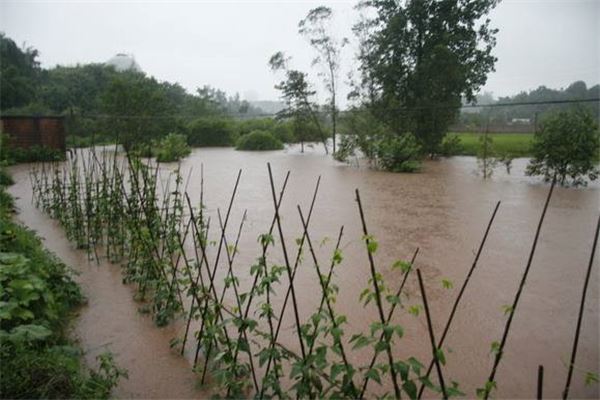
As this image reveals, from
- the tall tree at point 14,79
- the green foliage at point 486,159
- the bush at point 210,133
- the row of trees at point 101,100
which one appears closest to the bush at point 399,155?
the green foliage at point 486,159

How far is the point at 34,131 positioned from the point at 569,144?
1509cm

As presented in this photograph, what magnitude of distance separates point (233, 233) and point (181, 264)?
1.17 metres

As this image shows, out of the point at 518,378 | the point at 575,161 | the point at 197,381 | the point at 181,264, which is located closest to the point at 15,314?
the point at 197,381

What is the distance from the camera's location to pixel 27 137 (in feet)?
40.2

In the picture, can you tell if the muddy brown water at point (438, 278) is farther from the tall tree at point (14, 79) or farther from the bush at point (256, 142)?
the tall tree at point (14, 79)

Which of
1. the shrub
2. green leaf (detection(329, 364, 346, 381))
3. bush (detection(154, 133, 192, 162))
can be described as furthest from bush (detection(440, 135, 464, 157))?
green leaf (detection(329, 364, 346, 381))

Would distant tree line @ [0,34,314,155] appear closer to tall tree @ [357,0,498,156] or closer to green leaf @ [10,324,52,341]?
tall tree @ [357,0,498,156]

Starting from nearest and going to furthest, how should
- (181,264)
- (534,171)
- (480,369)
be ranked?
(480,369), (181,264), (534,171)

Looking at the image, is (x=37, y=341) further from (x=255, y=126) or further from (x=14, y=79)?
(x=14, y=79)

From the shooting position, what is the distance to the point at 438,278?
3.47 meters

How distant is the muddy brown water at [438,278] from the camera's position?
7.21 ft

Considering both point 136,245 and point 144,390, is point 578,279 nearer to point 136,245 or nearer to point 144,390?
point 144,390

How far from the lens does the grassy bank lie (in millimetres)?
1663

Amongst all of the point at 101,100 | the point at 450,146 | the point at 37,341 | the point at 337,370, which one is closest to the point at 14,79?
the point at 101,100
